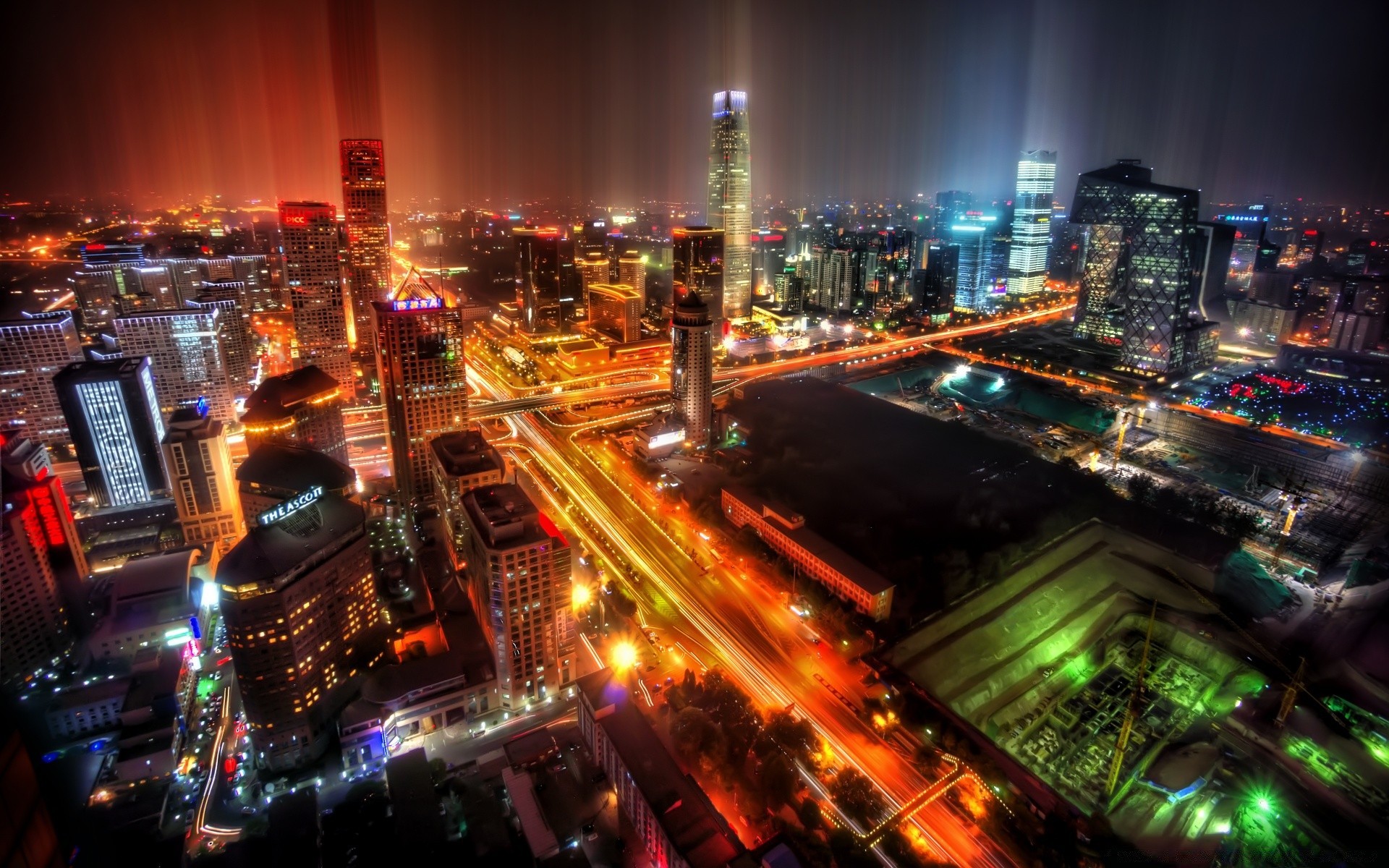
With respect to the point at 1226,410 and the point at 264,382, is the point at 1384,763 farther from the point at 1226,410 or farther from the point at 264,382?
the point at 264,382

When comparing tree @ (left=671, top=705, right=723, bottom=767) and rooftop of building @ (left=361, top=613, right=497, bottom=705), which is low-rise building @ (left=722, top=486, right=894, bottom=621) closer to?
tree @ (left=671, top=705, right=723, bottom=767)

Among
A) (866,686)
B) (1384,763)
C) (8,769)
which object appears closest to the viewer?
(8,769)

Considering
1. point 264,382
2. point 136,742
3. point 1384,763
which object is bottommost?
point 1384,763

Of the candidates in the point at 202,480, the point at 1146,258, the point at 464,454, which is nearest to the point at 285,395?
the point at 202,480

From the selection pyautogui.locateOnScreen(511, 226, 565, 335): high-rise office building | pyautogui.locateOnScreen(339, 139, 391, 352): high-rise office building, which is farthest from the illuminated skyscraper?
pyautogui.locateOnScreen(339, 139, 391, 352): high-rise office building

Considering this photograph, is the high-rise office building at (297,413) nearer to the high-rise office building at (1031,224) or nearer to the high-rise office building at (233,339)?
the high-rise office building at (233,339)

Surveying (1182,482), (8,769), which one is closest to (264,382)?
(8,769)
